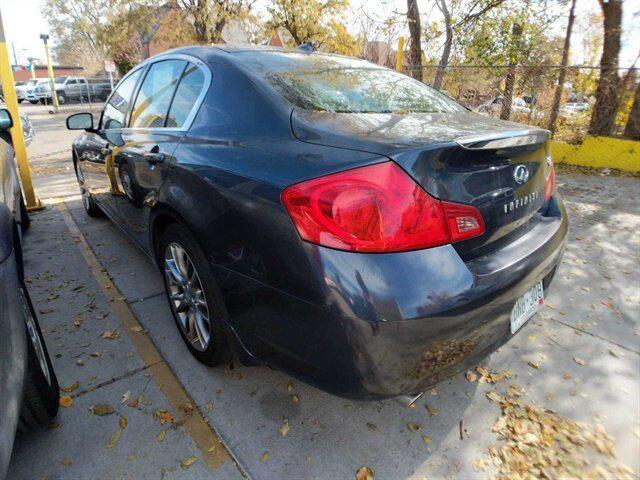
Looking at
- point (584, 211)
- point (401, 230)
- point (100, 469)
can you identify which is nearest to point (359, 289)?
point (401, 230)

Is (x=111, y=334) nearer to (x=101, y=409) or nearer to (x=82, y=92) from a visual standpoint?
(x=101, y=409)

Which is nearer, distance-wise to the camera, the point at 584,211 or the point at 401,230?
the point at 401,230

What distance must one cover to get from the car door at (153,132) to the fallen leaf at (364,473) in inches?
69.0

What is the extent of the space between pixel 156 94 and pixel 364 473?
8.47 feet

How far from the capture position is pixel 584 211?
531cm

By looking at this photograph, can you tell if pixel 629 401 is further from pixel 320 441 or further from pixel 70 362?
pixel 70 362

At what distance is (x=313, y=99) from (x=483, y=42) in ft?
34.3

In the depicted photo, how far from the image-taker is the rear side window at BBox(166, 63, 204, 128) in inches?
92.3

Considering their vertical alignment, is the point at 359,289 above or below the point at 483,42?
below

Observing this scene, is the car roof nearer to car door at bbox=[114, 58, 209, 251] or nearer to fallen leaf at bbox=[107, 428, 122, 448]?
car door at bbox=[114, 58, 209, 251]

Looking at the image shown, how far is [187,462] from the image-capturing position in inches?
72.7

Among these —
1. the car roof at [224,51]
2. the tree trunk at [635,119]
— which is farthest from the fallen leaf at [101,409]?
the tree trunk at [635,119]

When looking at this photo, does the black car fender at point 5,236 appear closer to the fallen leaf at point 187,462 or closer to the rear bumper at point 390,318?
the rear bumper at point 390,318

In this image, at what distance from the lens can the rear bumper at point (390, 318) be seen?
→ 1414 mm
